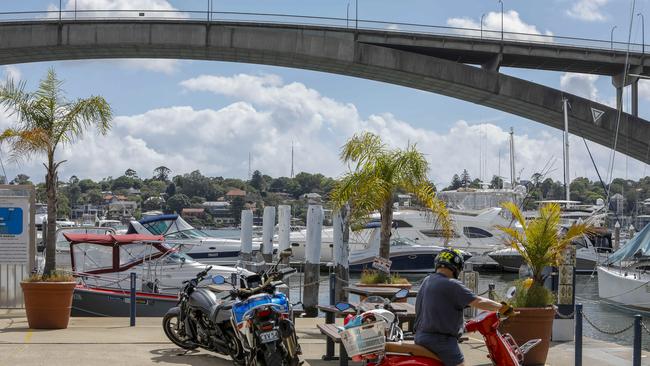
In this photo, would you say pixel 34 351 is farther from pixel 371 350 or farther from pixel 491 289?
pixel 491 289

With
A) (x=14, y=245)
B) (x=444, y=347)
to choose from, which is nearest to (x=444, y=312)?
(x=444, y=347)

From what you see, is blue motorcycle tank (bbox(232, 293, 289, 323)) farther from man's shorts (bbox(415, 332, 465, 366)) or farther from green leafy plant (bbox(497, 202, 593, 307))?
green leafy plant (bbox(497, 202, 593, 307))

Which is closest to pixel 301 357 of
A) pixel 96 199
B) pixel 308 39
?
pixel 308 39

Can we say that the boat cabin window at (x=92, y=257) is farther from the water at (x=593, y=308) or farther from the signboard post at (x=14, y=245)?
the signboard post at (x=14, y=245)

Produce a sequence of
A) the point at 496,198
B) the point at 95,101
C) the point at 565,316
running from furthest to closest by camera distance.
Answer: the point at 496,198 → the point at 95,101 → the point at 565,316

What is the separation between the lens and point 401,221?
50219 millimetres

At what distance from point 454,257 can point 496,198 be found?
52.4 metres

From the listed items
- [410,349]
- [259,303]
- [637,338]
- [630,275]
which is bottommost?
[630,275]

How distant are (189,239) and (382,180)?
19175 mm

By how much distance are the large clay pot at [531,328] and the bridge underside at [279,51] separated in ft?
85.5

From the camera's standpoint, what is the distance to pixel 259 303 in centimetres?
941

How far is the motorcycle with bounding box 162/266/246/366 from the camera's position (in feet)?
34.8

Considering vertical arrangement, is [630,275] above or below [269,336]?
below

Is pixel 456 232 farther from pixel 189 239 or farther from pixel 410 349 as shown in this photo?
pixel 410 349
